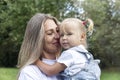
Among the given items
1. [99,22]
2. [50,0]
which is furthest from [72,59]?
[99,22]

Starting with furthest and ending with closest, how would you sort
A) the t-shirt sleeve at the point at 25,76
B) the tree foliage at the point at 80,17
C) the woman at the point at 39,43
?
the tree foliage at the point at 80,17, the woman at the point at 39,43, the t-shirt sleeve at the point at 25,76

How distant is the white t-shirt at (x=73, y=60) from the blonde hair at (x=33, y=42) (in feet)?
0.54

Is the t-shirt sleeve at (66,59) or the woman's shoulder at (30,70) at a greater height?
the t-shirt sleeve at (66,59)

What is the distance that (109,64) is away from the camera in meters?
28.4

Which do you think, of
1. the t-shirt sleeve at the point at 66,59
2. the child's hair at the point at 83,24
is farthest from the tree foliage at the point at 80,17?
the t-shirt sleeve at the point at 66,59

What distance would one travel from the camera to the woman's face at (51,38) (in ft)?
8.66

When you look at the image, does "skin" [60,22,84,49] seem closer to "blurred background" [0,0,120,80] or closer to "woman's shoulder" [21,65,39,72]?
"woman's shoulder" [21,65,39,72]

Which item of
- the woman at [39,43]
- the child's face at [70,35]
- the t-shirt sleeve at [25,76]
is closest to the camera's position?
the t-shirt sleeve at [25,76]

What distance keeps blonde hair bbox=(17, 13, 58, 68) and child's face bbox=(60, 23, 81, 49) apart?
0.51 feet

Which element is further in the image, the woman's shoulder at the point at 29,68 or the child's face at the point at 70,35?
the child's face at the point at 70,35

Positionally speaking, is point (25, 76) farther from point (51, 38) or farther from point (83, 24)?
point (83, 24)

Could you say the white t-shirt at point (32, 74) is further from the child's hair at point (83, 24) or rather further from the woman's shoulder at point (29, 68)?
the child's hair at point (83, 24)

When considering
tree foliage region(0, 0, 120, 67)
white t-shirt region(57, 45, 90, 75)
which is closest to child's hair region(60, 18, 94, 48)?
white t-shirt region(57, 45, 90, 75)

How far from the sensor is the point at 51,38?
104 inches
